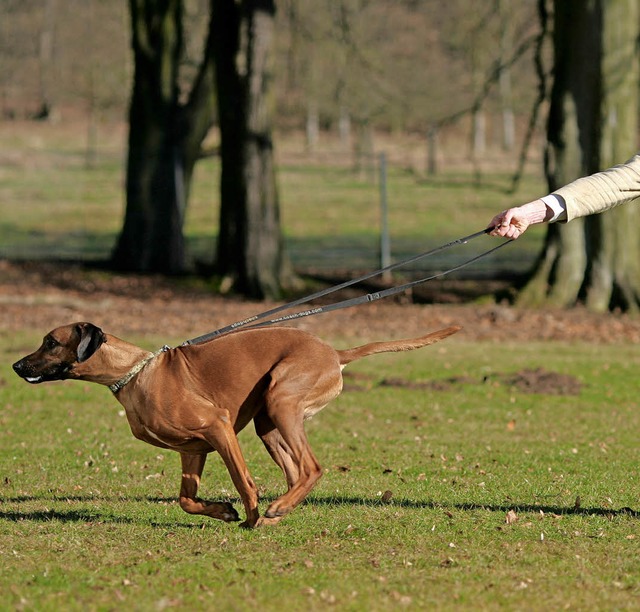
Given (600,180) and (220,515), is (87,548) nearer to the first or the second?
(220,515)

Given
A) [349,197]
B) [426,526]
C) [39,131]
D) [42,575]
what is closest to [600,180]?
[426,526]

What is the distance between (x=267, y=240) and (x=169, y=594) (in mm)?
14647

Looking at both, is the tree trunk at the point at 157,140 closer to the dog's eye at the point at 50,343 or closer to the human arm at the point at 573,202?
the dog's eye at the point at 50,343

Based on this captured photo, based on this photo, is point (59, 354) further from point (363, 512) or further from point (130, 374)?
point (363, 512)

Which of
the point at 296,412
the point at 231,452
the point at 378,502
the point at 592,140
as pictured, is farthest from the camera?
the point at 592,140

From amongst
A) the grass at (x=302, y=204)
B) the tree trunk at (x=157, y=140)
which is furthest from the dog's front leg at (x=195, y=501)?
the grass at (x=302, y=204)

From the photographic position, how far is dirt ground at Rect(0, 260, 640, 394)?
16719mm

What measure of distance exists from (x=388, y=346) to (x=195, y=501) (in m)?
1.59

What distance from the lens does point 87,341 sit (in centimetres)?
691

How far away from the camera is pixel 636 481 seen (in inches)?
341

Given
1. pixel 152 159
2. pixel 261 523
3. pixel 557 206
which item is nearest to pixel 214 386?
pixel 261 523

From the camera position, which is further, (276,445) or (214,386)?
(276,445)

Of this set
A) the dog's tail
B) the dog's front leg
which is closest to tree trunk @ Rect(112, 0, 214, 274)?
the dog's tail

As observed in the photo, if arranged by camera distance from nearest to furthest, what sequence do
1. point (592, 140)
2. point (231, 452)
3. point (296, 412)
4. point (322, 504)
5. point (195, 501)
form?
point (231, 452)
point (296, 412)
point (195, 501)
point (322, 504)
point (592, 140)
